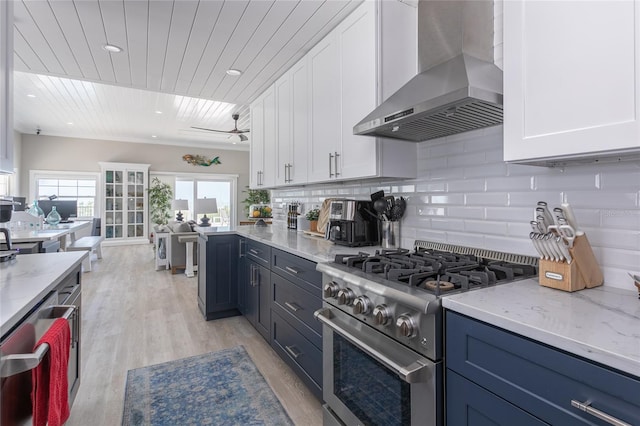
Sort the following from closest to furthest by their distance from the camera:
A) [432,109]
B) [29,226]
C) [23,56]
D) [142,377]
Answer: [432,109]
[142,377]
[23,56]
[29,226]

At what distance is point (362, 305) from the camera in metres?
1.33

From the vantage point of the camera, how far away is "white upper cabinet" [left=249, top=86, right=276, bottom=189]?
11.6 feet

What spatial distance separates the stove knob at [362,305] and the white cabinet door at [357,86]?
2.90ft

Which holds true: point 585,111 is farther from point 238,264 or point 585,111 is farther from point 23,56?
point 23,56

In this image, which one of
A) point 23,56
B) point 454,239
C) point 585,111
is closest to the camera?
point 585,111

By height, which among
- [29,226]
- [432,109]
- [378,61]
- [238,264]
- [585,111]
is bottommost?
[238,264]

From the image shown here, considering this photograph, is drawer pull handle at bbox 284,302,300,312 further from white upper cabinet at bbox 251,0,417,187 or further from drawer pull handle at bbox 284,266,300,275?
white upper cabinet at bbox 251,0,417,187

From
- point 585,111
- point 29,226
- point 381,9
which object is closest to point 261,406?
point 585,111

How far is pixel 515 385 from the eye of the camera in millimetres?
867

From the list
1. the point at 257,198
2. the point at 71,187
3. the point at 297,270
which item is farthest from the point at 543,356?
the point at 71,187

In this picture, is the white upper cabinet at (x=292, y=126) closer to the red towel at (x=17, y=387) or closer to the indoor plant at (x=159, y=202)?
the red towel at (x=17, y=387)

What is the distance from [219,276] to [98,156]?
7233mm

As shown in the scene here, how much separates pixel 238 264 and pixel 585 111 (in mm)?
2994

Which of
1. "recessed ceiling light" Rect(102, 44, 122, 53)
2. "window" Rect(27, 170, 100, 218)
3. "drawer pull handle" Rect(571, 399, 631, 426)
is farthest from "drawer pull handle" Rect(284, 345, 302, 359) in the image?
"window" Rect(27, 170, 100, 218)
